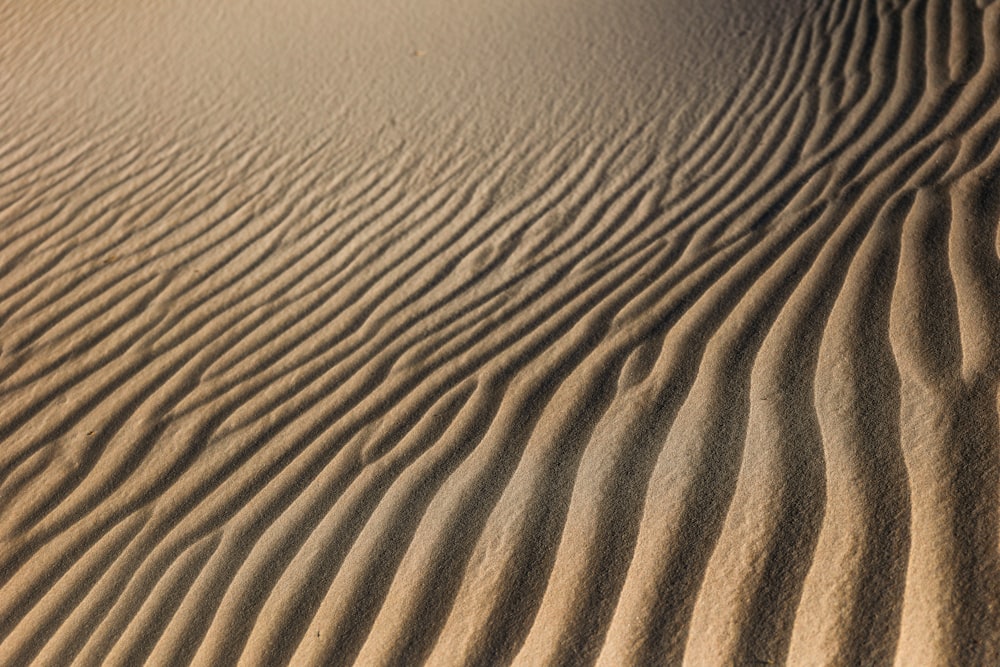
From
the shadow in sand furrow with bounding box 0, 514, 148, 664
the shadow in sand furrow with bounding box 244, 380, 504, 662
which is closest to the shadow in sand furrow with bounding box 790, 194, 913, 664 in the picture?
the shadow in sand furrow with bounding box 244, 380, 504, 662

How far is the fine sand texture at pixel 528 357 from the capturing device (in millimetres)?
2178

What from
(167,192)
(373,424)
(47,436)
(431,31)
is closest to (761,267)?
(373,424)

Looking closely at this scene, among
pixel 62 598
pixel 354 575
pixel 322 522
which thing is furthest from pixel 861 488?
pixel 62 598

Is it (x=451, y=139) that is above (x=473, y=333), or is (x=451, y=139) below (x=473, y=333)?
above

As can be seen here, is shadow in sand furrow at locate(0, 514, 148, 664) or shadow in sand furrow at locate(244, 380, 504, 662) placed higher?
shadow in sand furrow at locate(244, 380, 504, 662)

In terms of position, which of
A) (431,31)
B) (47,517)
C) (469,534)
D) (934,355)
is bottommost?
(47,517)

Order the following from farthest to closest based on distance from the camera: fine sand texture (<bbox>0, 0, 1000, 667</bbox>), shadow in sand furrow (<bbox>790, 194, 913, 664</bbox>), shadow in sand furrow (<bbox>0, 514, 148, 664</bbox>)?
shadow in sand furrow (<bbox>0, 514, 148, 664</bbox>) < fine sand texture (<bbox>0, 0, 1000, 667</bbox>) < shadow in sand furrow (<bbox>790, 194, 913, 664</bbox>)

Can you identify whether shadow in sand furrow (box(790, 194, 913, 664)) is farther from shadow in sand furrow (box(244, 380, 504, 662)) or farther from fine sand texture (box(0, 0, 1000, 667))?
shadow in sand furrow (box(244, 380, 504, 662))

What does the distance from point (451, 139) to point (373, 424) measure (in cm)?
280

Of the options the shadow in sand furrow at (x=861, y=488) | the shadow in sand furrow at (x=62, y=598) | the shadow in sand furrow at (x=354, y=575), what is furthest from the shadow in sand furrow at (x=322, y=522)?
the shadow in sand furrow at (x=861, y=488)

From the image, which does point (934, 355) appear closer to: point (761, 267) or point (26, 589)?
point (761, 267)

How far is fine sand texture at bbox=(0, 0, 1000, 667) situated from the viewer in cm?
218

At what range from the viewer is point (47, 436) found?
3.52 meters

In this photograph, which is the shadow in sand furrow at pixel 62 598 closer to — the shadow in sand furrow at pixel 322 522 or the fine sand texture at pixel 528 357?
the fine sand texture at pixel 528 357
